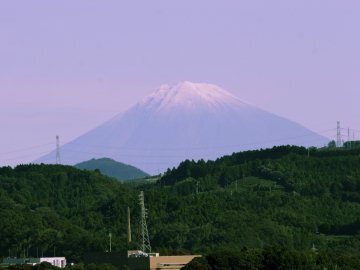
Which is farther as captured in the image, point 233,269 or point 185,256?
point 185,256

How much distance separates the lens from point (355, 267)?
172750 mm

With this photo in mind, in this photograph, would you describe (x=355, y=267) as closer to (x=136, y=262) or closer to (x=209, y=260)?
(x=209, y=260)

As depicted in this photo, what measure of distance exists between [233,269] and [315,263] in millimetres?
12041

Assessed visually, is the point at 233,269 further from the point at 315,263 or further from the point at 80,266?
the point at 80,266

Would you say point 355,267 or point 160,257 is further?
point 160,257

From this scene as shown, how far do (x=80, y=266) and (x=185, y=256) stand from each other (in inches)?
765

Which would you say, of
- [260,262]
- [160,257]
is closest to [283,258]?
[260,262]

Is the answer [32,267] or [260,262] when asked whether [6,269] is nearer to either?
[32,267]

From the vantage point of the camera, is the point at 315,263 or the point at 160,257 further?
the point at 160,257

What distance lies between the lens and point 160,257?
185750 millimetres

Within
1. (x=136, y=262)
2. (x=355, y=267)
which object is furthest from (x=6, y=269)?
(x=355, y=267)

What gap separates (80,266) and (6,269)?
11.7 m

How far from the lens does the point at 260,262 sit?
562 feet

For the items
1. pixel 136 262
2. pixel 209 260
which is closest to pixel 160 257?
pixel 136 262
